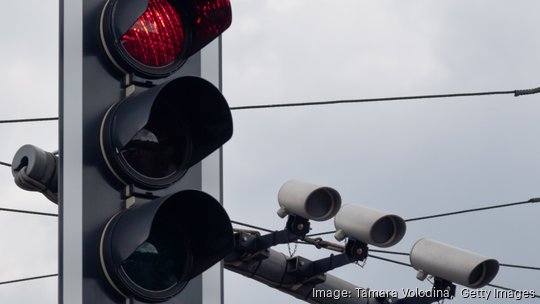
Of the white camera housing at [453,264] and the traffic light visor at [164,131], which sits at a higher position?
the traffic light visor at [164,131]

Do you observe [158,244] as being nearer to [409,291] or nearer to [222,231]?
[222,231]

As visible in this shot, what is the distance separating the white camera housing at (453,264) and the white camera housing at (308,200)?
92 cm

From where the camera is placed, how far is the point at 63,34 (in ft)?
9.12

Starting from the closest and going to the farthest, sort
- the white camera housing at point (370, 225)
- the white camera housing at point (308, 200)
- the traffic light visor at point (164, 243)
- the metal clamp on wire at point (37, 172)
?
the traffic light visor at point (164, 243) < the metal clamp on wire at point (37, 172) < the white camera housing at point (308, 200) < the white camera housing at point (370, 225)

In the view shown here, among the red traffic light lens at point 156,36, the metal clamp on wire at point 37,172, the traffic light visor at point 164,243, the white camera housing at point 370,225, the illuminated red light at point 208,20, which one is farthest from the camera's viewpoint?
the white camera housing at point 370,225

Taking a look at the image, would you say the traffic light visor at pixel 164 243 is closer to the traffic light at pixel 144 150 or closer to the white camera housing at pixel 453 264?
the traffic light at pixel 144 150

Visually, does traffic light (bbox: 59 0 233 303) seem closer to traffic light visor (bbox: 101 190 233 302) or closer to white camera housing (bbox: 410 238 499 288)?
traffic light visor (bbox: 101 190 233 302)

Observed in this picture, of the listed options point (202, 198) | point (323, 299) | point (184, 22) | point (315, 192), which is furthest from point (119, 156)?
point (323, 299)

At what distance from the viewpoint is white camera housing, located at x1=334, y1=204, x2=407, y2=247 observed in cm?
953

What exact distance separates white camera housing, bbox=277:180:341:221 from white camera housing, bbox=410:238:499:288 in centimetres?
92

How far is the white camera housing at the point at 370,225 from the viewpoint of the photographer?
9531 mm

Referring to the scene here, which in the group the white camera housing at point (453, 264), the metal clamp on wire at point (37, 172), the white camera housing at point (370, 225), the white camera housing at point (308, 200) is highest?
the metal clamp on wire at point (37, 172)

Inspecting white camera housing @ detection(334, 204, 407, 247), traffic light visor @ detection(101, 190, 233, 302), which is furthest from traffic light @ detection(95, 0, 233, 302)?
white camera housing @ detection(334, 204, 407, 247)

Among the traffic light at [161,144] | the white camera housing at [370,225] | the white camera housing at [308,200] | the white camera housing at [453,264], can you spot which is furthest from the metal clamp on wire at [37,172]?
the traffic light at [161,144]
